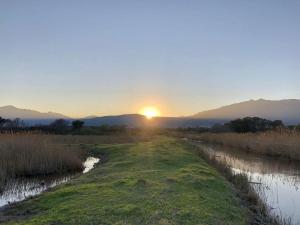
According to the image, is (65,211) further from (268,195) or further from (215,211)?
(268,195)

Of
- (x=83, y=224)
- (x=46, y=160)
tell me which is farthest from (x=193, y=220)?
(x=46, y=160)

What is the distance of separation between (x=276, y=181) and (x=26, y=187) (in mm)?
11914

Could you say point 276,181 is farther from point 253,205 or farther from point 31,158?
point 31,158

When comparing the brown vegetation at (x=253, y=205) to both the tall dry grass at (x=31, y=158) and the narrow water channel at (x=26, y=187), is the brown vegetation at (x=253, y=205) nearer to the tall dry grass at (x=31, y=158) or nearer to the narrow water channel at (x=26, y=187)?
the narrow water channel at (x=26, y=187)

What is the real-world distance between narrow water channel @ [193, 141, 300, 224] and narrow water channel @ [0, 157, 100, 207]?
8860 mm

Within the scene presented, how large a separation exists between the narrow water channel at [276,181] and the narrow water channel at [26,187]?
8.86m

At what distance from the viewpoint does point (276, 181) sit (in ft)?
59.8

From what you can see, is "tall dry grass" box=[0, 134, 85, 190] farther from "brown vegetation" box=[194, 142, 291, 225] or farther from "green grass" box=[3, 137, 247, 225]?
"brown vegetation" box=[194, 142, 291, 225]

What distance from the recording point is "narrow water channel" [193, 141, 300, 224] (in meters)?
12.7

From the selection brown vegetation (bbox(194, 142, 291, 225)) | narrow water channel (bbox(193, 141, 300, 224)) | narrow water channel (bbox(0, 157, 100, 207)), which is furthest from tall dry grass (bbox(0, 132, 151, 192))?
narrow water channel (bbox(193, 141, 300, 224))

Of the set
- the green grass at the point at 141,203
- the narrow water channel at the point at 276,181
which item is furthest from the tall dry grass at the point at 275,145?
the green grass at the point at 141,203

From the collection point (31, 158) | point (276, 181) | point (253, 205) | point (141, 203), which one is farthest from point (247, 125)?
point (141, 203)

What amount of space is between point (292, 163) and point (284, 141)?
16.4ft

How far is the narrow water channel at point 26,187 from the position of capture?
13006 millimetres
